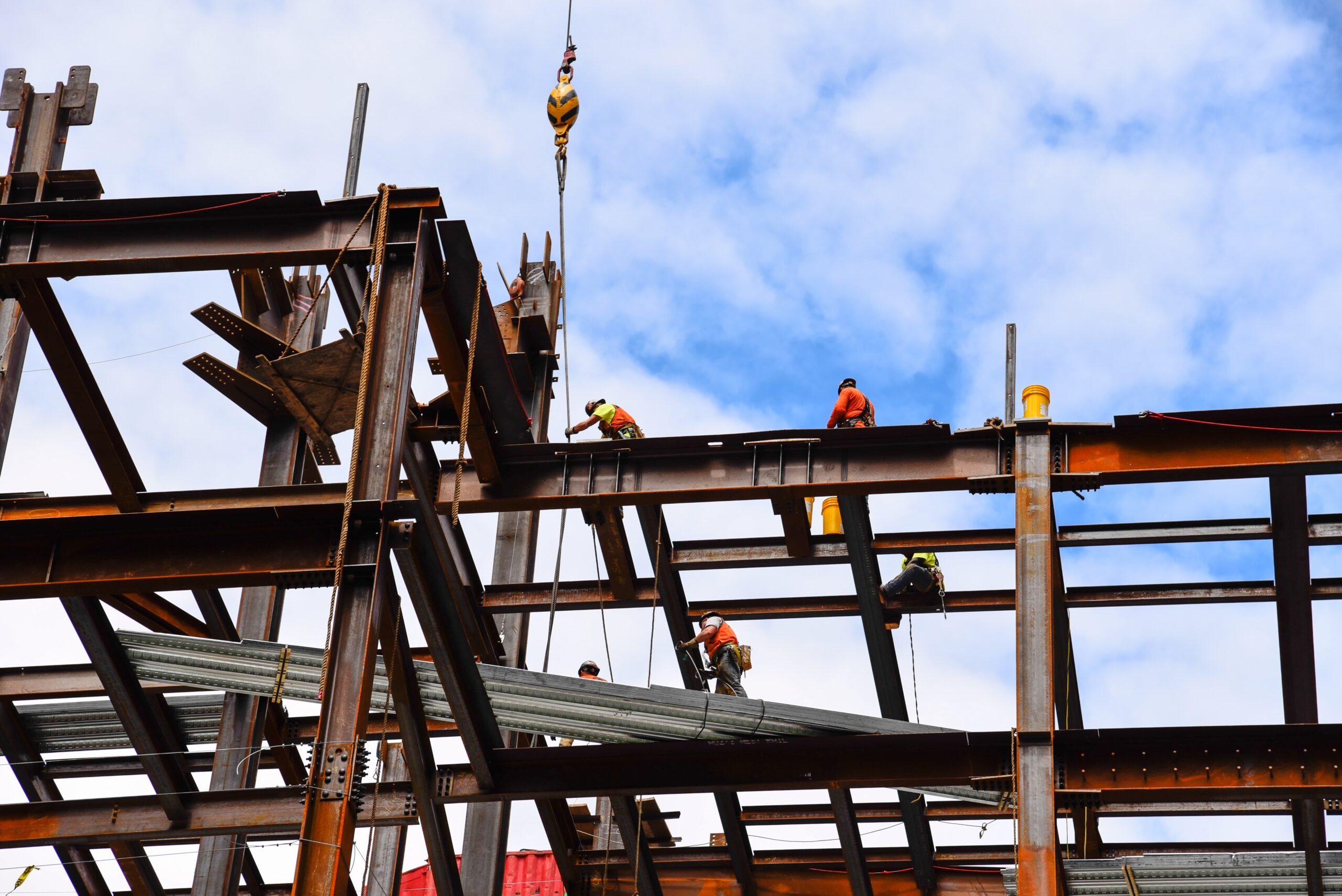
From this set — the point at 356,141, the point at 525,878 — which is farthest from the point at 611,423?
the point at 525,878

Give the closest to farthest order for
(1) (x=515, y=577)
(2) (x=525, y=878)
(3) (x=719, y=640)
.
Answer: (3) (x=719, y=640) → (1) (x=515, y=577) → (2) (x=525, y=878)

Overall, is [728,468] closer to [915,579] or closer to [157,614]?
[915,579]

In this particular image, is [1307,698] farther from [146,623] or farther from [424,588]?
[146,623]

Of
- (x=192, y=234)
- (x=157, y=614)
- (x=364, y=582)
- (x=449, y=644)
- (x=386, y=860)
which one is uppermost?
(x=192, y=234)

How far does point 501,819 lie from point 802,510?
4518 millimetres

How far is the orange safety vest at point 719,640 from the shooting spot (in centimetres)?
1599

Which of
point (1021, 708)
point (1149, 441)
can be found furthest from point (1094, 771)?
point (1149, 441)

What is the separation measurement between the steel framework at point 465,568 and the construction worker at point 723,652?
1.05ft

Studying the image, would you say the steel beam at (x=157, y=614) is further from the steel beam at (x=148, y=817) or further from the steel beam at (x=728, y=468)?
the steel beam at (x=728, y=468)

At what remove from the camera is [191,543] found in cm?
1198

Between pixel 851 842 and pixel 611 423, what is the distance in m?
5.27

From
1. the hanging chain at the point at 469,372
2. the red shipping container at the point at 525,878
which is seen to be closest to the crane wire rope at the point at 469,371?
the hanging chain at the point at 469,372

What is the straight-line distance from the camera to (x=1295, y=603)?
15.7 meters

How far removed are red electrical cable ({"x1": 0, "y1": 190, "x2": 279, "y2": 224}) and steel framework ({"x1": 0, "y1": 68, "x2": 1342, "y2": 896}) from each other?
0.02 meters
